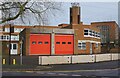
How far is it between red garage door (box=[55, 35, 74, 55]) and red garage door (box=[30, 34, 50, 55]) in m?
1.89

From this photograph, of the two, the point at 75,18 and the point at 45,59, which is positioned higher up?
the point at 75,18

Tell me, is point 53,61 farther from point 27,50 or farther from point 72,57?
point 27,50

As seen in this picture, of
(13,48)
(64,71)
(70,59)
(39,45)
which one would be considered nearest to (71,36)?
(39,45)

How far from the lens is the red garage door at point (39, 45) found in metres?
51.4

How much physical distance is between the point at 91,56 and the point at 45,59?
22.1 feet

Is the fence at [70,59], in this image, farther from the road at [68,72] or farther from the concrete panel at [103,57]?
the road at [68,72]

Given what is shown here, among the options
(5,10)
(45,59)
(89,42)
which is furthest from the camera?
(89,42)

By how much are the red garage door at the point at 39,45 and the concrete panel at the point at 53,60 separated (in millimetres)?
15818

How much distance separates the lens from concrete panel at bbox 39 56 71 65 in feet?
114

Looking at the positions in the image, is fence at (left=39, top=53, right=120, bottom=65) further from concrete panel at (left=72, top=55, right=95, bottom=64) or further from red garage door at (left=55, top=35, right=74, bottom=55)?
red garage door at (left=55, top=35, right=74, bottom=55)

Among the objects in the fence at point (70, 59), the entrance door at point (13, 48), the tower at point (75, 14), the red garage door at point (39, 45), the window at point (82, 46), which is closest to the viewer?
the fence at point (70, 59)

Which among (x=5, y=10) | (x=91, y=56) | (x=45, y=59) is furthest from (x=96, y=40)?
(x=5, y=10)

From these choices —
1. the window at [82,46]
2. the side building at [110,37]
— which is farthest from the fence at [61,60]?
the side building at [110,37]

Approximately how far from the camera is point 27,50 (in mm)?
50688
